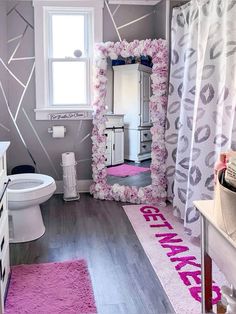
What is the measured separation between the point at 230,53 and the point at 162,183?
71.2 inches

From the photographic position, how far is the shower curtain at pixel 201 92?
233cm

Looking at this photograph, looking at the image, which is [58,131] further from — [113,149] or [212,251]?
[212,251]

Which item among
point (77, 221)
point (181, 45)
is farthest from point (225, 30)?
point (77, 221)

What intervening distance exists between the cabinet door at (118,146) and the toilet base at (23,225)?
1278 millimetres

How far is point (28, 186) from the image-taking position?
10.2ft

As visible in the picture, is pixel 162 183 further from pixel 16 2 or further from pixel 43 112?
pixel 16 2

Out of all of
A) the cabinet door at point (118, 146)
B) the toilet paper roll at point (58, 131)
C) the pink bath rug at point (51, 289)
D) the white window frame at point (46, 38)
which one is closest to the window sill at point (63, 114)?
the white window frame at point (46, 38)

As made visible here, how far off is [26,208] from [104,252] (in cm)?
74

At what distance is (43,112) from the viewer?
3996mm

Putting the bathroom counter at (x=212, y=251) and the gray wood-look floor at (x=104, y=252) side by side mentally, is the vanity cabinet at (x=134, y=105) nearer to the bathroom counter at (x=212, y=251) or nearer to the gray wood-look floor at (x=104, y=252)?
the gray wood-look floor at (x=104, y=252)

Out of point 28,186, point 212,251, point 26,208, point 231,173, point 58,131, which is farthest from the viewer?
point 58,131

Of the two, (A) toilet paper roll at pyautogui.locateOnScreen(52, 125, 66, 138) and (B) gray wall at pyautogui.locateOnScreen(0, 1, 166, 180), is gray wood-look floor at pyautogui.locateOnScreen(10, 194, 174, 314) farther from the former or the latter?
(A) toilet paper roll at pyautogui.locateOnScreen(52, 125, 66, 138)

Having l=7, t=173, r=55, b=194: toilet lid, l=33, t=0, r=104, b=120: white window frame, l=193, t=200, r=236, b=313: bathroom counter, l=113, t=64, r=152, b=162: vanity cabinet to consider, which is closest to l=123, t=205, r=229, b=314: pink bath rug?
l=193, t=200, r=236, b=313: bathroom counter

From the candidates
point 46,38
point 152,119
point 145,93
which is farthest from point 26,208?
point 46,38
